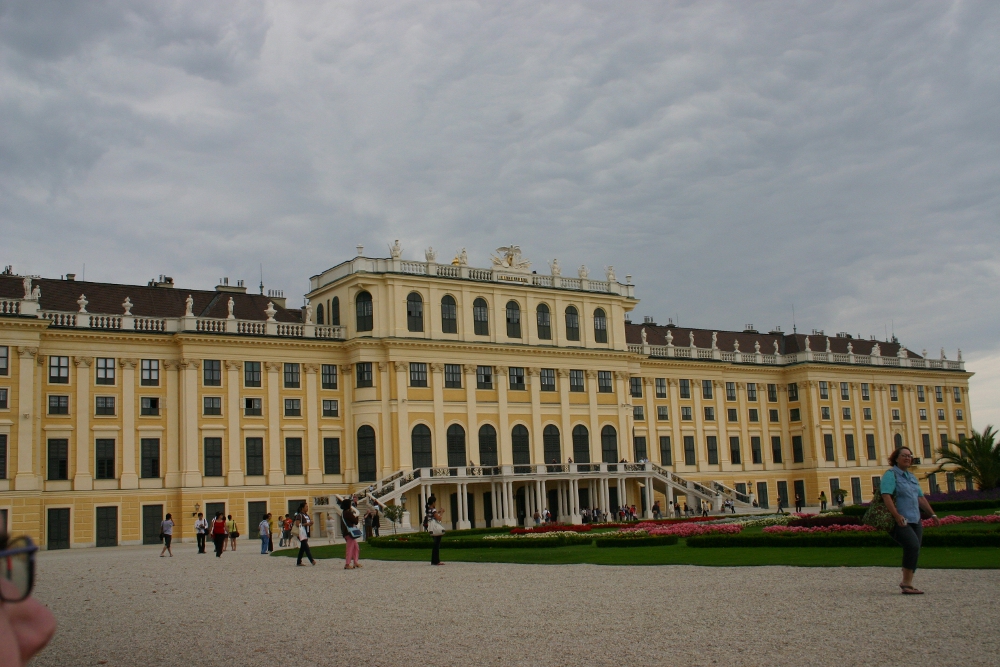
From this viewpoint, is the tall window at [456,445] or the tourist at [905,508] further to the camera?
the tall window at [456,445]

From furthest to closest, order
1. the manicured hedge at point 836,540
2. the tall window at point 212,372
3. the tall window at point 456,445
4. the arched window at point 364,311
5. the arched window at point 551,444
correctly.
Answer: the arched window at point 551,444 → the tall window at point 456,445 → the arched window at point 364,311 → the tall window at point 212,372 → the manicured hedge at point 836,540

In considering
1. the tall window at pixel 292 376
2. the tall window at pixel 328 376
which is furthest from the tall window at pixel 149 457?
the tall window at pixel 328 376

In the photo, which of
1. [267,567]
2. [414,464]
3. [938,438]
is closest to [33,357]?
[414,464]

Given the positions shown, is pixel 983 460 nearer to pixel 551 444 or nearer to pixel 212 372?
pixel 551 444

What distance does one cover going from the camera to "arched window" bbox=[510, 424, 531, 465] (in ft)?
215

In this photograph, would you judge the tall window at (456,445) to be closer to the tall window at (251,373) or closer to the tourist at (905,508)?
the tall window at (251,373)

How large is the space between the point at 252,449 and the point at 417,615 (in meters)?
44.6

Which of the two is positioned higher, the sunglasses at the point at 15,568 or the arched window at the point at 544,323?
the arched window at the point at 544,323

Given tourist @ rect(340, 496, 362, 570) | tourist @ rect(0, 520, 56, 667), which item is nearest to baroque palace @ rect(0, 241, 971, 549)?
tourist @ rect(340, 496, 362, 570)

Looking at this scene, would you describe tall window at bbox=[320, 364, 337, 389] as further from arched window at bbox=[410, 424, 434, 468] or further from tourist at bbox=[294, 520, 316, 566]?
tourist at bbox=[294, 520, 316, 566]

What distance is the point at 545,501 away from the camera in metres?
62.9

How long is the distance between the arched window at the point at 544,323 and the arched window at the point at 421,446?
36.8 ft

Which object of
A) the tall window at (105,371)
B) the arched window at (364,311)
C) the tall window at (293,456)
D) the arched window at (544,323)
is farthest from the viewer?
the arched window at (544,323)

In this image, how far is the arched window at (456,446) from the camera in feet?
207
